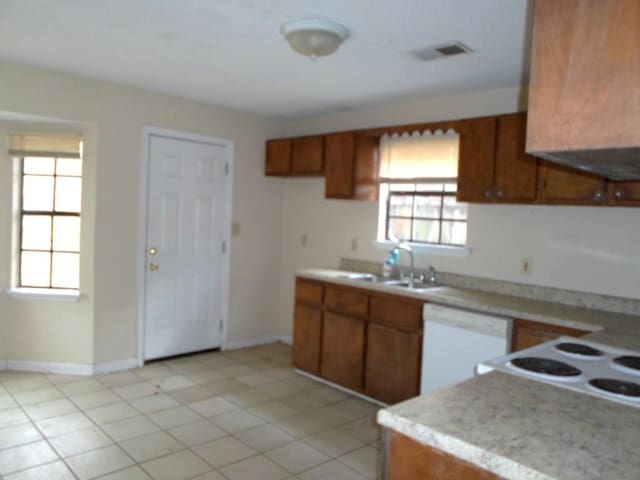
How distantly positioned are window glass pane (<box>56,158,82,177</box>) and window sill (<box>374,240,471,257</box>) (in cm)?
263

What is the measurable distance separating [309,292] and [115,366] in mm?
1736

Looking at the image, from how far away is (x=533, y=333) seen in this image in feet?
9.42

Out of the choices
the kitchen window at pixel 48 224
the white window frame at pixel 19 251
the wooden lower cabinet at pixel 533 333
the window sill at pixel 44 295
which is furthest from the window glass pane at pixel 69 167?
the wooden lower cabinet at pixel 533 333

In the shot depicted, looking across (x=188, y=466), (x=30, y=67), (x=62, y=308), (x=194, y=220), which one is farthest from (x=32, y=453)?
(x=30, y=67)

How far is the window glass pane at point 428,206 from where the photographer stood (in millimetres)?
4039

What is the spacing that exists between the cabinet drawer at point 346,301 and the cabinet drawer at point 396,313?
3.8 inches

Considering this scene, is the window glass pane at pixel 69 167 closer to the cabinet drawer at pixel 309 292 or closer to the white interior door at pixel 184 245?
the white interior door at pixel 184 245

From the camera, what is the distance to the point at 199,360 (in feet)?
15.0

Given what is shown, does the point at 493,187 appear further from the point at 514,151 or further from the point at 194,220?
the point at 194,220

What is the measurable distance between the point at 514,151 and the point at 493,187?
27 cm

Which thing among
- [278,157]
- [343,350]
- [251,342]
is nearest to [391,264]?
[343,350]

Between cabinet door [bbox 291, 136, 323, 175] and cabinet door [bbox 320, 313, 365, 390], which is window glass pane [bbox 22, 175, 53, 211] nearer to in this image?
cabinet door [bbox 291, 136, 323, 175]

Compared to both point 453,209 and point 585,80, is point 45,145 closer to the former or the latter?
point 453,209

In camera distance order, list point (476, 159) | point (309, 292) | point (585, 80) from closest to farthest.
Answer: point (585, 80) < point (476, 159) < point (309, 292)
